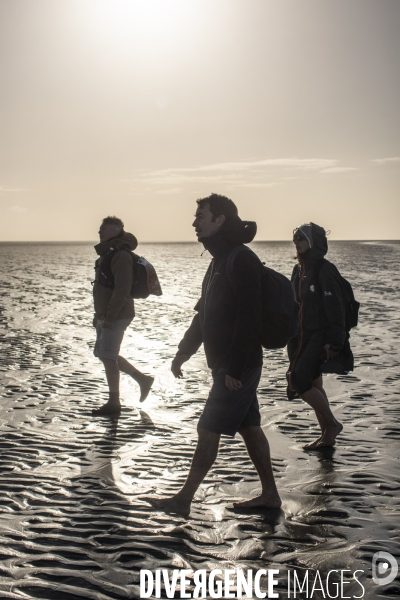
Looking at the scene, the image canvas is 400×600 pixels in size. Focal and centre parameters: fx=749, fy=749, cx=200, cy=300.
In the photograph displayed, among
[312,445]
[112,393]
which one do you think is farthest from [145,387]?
[312,445]

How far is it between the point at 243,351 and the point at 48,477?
1.95 metres

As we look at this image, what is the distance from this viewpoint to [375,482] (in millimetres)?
5461

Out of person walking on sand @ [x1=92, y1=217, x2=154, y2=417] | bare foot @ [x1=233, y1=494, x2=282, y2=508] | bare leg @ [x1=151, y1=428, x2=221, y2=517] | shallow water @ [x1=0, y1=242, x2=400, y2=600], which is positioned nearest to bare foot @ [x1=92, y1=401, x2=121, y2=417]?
person walking on sand @ [x1=92, y1=217, x2=154, y2=417]

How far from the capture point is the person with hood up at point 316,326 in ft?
20.1

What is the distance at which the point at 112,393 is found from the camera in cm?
763

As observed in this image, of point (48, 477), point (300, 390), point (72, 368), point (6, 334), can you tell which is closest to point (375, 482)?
point (300, 390)

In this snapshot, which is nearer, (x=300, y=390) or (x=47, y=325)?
(x=300, y=390)

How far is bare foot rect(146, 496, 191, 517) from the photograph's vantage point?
4816 mm

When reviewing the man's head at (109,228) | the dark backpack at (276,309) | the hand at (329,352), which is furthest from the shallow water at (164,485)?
the man's head at (109,228)

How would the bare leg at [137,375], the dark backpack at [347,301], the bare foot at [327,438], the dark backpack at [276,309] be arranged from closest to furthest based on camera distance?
the dark backpack at [276,309] → the dark backpack at [347,301] → the bare foot at [327,438] → the bare leg at [137,375]

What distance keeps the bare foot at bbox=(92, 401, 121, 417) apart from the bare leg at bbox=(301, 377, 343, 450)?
7.01ft

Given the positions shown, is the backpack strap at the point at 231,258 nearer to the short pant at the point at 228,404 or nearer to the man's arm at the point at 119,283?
the short pant at the point at 228,404

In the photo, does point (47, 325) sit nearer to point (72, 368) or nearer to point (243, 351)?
point (72, 368)

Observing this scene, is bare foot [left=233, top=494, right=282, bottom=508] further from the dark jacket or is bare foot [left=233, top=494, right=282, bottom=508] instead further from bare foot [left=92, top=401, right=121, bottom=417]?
bare foot [left=92, top=401, right=121, bottom=417]
